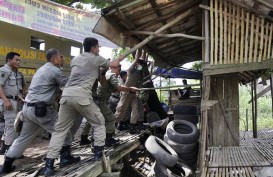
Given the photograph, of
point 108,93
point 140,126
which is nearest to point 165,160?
point 108,93

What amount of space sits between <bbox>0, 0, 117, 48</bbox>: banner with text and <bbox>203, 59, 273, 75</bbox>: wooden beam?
4.95 metres

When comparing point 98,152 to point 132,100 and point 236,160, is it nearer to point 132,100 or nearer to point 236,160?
point 236,160

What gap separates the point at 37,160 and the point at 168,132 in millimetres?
3301

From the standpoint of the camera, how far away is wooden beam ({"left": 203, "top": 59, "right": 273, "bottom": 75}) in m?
5.96

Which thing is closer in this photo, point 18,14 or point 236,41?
point 236,41

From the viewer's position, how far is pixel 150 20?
23.3 ft

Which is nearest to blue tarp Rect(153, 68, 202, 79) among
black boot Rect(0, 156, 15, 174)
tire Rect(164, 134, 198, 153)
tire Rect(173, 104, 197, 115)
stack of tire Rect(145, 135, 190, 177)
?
tire Rect(173, 104, 197, 115)

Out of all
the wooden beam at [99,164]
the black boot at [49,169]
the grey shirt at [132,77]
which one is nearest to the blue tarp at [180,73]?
the grey shirt at [132,77]

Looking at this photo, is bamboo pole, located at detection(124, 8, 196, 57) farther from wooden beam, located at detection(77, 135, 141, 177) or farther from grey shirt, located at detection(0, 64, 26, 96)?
grey shirt, located at detection(0, 64, 26, 96)

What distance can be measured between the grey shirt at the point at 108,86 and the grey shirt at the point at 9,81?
180cm

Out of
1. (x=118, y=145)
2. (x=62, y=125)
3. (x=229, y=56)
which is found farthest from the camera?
(x=118, y=145)

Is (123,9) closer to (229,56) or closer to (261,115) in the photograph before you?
(229,56)

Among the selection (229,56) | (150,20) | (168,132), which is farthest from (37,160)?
(229,56)

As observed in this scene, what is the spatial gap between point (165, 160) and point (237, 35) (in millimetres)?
3048
